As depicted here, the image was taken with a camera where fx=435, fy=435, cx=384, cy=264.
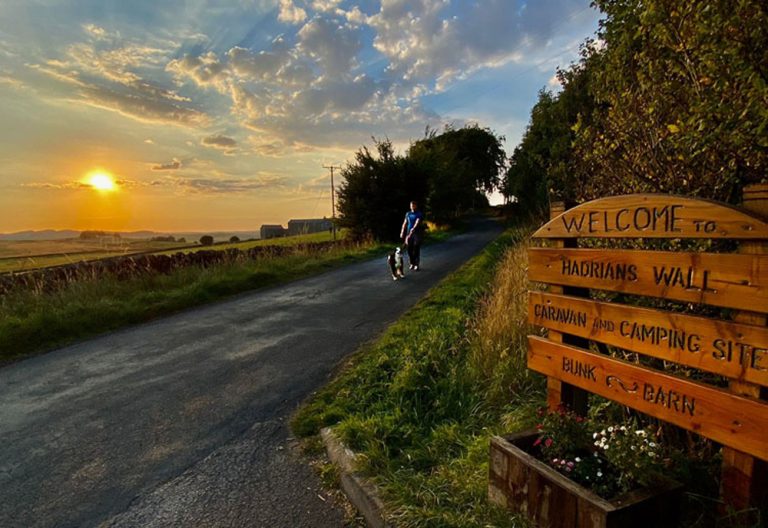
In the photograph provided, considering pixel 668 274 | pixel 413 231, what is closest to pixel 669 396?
pixel 668 274

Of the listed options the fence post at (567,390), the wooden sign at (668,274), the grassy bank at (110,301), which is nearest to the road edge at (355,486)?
the fence post at (567,390)

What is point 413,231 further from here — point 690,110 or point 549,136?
point 549,136

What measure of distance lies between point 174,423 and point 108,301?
577cm

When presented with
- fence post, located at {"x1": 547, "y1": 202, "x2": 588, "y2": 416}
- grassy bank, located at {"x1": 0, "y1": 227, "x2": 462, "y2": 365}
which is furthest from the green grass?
fence post, located at {"x1": 547, "y1": 202, "x2": 588, "y2": 416}

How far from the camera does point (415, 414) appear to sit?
382 cm

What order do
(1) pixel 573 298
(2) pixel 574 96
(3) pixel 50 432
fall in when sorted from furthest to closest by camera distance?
(2) pixel 574 96 < (3) pixel 50 432 < (1) pixel 573 298

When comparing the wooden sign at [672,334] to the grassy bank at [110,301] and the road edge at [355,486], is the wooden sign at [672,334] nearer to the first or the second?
the road edge at [355,486]

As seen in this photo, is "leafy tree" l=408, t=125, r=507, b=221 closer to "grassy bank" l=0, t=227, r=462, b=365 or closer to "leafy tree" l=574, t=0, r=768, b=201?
"grassy bank" l=0, t=227, r=462, b=365

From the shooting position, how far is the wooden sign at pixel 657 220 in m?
2.03

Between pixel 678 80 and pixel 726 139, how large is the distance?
962mm

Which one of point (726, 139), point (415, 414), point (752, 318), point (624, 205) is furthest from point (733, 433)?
point (415, 414)

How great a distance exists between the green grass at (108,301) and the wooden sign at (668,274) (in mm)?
7746

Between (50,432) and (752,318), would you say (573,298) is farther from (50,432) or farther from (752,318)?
(50,432)

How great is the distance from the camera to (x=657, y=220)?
2340mm
